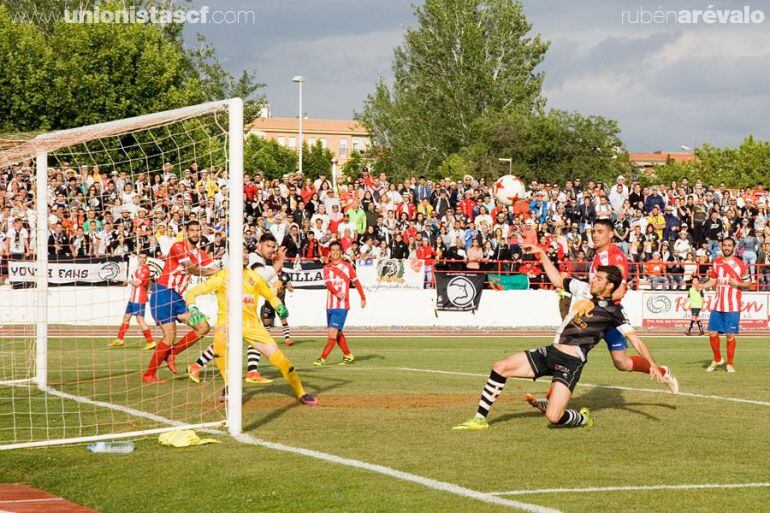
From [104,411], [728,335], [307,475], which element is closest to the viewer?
[307,475]

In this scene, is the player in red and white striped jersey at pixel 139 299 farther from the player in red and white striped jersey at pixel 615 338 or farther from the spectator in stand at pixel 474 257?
the player in red and white striped jersey at pixel 615 338

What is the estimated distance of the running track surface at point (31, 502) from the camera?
719 centimetres

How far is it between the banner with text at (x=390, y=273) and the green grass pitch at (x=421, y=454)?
13.4 metres

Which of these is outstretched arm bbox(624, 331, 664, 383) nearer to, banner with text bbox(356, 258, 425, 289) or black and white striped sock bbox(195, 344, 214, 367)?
black and white striped sock bbox(195, 344, 214, 367)

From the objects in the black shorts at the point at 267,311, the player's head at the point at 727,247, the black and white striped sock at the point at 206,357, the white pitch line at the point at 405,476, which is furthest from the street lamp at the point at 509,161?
the white pitch line at the point at 405,476

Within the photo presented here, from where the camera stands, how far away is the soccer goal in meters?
10.6

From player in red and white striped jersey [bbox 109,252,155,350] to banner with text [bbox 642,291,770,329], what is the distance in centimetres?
1591

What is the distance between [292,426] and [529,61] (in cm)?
6865

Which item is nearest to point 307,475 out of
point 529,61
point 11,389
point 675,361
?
point 11,389

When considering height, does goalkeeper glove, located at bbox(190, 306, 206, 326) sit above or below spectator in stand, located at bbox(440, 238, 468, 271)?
below

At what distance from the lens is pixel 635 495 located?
7438 mm

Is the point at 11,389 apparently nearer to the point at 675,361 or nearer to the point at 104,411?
the point at 104,411

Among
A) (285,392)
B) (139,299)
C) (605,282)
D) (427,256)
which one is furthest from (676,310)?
(605,282)

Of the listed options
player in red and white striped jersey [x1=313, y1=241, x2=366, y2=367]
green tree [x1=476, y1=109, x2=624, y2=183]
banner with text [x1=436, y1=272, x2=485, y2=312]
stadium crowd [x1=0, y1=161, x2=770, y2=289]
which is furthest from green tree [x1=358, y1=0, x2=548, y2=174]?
player in red and white striped jersey [x1=313, y1=241, x2=366, y2=367]
